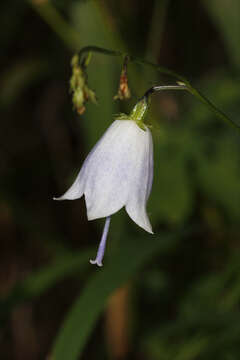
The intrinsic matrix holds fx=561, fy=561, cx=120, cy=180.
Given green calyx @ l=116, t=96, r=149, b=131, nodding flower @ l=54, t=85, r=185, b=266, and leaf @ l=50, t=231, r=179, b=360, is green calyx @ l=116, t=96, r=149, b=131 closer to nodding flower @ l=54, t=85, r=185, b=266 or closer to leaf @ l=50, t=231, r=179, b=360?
nodding flower @ l=54, t=85, r=185, b=266

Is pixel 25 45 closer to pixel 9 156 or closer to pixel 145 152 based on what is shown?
pixel 9 156

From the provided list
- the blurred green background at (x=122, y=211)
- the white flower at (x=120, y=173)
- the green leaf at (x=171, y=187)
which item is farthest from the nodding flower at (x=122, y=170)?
the green leaf at (x=171, y=187)

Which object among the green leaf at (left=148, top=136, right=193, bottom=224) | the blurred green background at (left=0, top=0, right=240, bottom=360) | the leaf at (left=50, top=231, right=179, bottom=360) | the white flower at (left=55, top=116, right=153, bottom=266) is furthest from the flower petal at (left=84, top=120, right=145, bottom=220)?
the green leaf at (left=148, top=136, right=193, bottom=224)

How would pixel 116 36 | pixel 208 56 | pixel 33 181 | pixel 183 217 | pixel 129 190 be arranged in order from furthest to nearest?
Result: 1. pixel 208 56
2. pixel 33 181
3. pixel 116 36
4. pixel 183 217
5. pixel 129 190

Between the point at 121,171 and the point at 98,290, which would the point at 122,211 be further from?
the point at 121,171

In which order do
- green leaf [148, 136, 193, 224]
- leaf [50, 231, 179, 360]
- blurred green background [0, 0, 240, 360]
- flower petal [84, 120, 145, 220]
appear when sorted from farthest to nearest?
green leaf [148, 136, 193, 224]
blurred green background [0, 0, 240, 360]
leaf [50, 231, 179, 360]
flower petal [84, 120, 145, 220]

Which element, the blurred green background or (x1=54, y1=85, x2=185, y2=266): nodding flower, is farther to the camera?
the blurred green background

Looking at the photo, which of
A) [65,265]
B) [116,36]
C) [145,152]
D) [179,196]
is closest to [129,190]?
[145,152]

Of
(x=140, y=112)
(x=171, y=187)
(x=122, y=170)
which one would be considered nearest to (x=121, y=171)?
(x=122, y=170)
